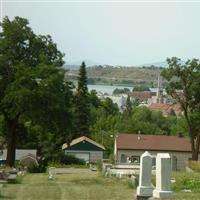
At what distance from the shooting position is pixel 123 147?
64.9m

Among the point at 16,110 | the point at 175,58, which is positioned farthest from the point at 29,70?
the point at 175,58

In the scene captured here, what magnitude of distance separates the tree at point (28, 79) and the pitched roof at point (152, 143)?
87.2 feet

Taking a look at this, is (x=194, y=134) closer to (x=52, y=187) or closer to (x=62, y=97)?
(x=62, y=97)

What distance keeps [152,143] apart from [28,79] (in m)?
32.9

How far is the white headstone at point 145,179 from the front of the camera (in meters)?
15.7

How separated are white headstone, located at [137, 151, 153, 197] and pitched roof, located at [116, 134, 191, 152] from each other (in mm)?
48448

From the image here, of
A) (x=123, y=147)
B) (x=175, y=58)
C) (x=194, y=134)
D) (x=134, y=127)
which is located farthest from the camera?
(x=134, y=127)

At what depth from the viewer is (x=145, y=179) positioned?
53.1ft

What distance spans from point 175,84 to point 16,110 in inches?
807

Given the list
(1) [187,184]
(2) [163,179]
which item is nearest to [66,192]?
(1) [187,184]

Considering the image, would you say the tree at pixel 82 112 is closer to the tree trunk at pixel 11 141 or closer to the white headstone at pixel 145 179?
the tree trunk at pixel 11 141

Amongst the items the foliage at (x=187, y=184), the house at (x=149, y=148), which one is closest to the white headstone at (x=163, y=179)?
the foliage at (x=187, y=184)

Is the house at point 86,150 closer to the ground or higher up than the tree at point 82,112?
closer to the ground

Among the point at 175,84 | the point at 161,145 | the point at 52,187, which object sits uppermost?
the point at 175,84
